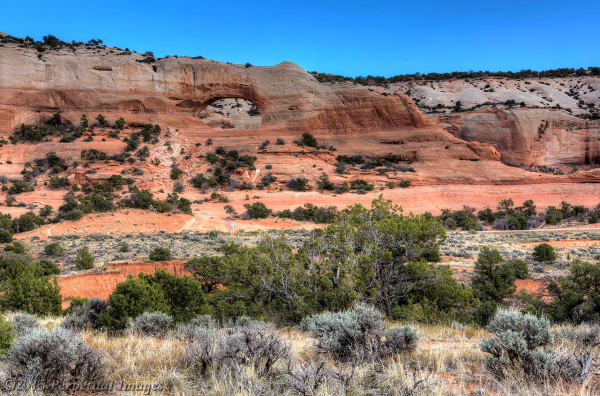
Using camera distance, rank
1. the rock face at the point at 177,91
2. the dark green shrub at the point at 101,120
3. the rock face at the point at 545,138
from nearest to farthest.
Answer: the rock face at the point at 177,91
the dark green shrub at the point at 101,120
the rock face at the point at 545,138

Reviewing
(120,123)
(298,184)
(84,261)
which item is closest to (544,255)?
(84,261)

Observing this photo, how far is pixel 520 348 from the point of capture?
125 inches

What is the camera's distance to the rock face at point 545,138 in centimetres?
3931

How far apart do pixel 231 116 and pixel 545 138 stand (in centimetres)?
4567

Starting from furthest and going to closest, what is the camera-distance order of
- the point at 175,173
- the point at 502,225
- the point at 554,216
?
the point at 175,173
the point at 554,216
the point at 502,225

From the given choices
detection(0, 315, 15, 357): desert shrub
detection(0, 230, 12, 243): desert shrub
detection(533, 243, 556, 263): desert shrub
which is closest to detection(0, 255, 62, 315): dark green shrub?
detection(0, 315, 15, 357): desert shrub

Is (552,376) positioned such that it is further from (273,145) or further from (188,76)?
(188,76)

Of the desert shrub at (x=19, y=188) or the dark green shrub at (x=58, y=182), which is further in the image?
the dark green shrub at (x=58, y=182)

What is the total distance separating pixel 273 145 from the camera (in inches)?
1451

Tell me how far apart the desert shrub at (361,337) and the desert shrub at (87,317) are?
150 inches

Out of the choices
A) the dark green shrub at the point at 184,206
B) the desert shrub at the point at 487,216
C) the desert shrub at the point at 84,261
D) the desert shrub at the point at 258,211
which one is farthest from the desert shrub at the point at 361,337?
the desert shrub at the point at 487,216

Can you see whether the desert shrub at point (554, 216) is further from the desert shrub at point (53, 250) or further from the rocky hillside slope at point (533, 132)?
the desert shrub at point (53, 250)

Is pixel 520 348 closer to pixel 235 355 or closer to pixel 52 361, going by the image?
pixel 235 355

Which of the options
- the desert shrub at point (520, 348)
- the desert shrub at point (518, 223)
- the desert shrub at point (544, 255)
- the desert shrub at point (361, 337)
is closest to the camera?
the desert shrub at point (520, 348)
